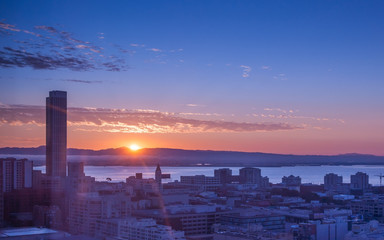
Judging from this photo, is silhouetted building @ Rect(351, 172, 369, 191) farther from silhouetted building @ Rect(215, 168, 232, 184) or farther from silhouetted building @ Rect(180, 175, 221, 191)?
silhouetted building @ Rect(215, 168, 232, 184)

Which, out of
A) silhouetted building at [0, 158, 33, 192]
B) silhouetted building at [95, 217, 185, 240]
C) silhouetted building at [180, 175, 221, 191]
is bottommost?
silhouetted building at [180, 175, 221, 191]

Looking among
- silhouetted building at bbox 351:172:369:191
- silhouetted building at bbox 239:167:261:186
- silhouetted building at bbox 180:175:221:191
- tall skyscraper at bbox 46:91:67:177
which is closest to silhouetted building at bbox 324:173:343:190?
silhouetted building at bbox 351:172:369:191

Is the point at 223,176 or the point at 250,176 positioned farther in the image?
the point at 250,176

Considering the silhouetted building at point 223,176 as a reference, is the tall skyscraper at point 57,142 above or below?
above

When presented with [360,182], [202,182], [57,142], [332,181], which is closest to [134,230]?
[57,142]

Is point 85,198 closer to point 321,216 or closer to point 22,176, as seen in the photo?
point 22,176

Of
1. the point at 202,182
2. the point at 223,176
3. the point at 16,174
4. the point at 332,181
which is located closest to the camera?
the point at 16,174

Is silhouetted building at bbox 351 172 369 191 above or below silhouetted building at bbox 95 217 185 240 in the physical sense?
below

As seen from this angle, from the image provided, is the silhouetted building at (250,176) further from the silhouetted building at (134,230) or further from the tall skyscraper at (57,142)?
the silhouetted building at (134,230)

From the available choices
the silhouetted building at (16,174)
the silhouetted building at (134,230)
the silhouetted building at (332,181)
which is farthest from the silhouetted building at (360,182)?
the silhouetted building at (134,230)

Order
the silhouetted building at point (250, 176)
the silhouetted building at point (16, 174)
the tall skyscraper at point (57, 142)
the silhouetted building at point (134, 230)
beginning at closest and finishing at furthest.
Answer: the silhouetted building at point (134, 230), the silhouetted building at point (16, 174), the tall skyscraper at point (57, 142), the silhouetted building at point (250, 176)

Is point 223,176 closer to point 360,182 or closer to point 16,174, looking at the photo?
point 360,182

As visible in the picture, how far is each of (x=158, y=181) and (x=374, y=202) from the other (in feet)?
18.3

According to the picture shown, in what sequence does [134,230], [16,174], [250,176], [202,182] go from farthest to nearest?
1. [250,176]
2. [202,182]
3. [16,174]
4. [134,230]
